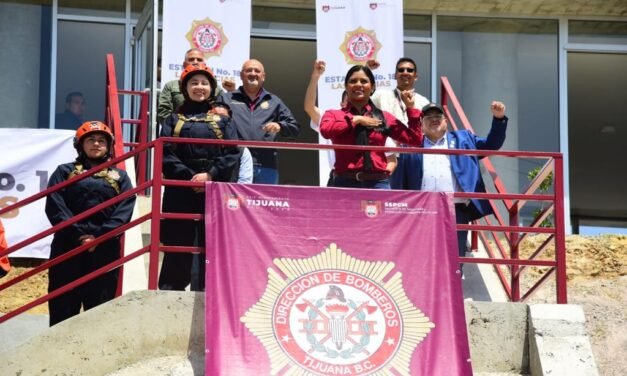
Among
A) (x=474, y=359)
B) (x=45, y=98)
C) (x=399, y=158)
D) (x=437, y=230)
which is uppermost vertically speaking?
(x=45, y=98)

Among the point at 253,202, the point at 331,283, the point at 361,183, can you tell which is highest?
the point at 361,183

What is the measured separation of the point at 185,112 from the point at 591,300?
517 cm

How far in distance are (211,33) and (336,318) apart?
6053 mm

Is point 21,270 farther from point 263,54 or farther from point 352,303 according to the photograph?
point 263,54

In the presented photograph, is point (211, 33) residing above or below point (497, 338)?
above

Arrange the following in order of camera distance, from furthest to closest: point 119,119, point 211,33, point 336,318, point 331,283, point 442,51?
point 442,51, point 211,33, point 119,119, point 331,283, point 336,318

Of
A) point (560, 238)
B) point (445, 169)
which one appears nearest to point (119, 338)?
point (445, 169)

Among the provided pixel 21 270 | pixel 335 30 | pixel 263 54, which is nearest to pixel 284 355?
pixel 21 270

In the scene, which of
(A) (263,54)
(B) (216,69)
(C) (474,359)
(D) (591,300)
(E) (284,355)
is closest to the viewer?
(E) (284,355)

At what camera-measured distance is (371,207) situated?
25.6 feet

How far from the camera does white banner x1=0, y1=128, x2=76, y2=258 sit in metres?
11.4

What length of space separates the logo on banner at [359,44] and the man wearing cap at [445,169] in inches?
165

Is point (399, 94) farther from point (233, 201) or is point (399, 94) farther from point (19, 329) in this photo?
point (19, 329)

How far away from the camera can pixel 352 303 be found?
7.39m
